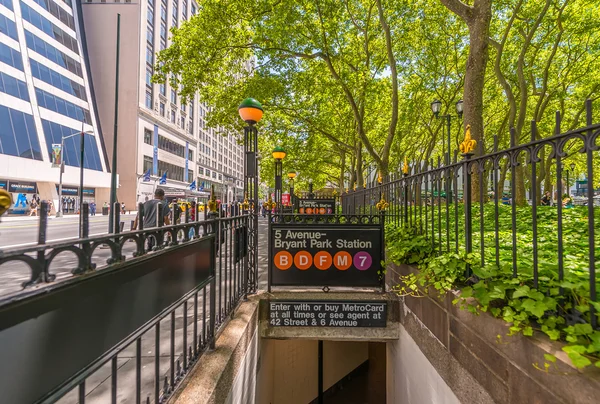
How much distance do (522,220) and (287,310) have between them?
4.78 metres

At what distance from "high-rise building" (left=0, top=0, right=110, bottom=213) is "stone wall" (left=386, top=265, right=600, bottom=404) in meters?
33.0

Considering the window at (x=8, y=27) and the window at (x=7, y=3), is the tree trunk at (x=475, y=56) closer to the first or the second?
the window at (x=8, y=27)

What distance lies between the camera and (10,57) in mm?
27422

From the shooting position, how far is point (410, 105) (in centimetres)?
1805

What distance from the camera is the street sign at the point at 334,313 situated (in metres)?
4.47

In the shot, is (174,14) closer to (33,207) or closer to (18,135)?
(18,135)

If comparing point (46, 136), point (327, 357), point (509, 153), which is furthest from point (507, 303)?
point (46, 136)

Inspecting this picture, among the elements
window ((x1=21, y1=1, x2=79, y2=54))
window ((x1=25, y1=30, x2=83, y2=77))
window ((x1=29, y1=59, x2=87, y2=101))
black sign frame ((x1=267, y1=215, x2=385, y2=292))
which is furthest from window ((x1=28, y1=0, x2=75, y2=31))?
black sign frame ((x1=267, y1=215, x2=385, y2=292))

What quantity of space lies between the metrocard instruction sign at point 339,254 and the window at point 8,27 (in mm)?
38504

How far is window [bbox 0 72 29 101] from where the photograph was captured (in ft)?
85.7

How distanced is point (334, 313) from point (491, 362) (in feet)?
7.73

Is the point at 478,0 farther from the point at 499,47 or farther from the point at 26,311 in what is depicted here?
the point at 26,311

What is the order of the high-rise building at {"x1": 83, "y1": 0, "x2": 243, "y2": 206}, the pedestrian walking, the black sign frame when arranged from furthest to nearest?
the high-rise building at {"x1": 83, "y1": 0, "x2": 243, "y2": 206}
the pedestrian walking
the black sign frame

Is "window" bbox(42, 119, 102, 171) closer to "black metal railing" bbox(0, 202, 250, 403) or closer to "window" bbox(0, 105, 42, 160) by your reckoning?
"window" bbox(0, 105, 42, 160)
